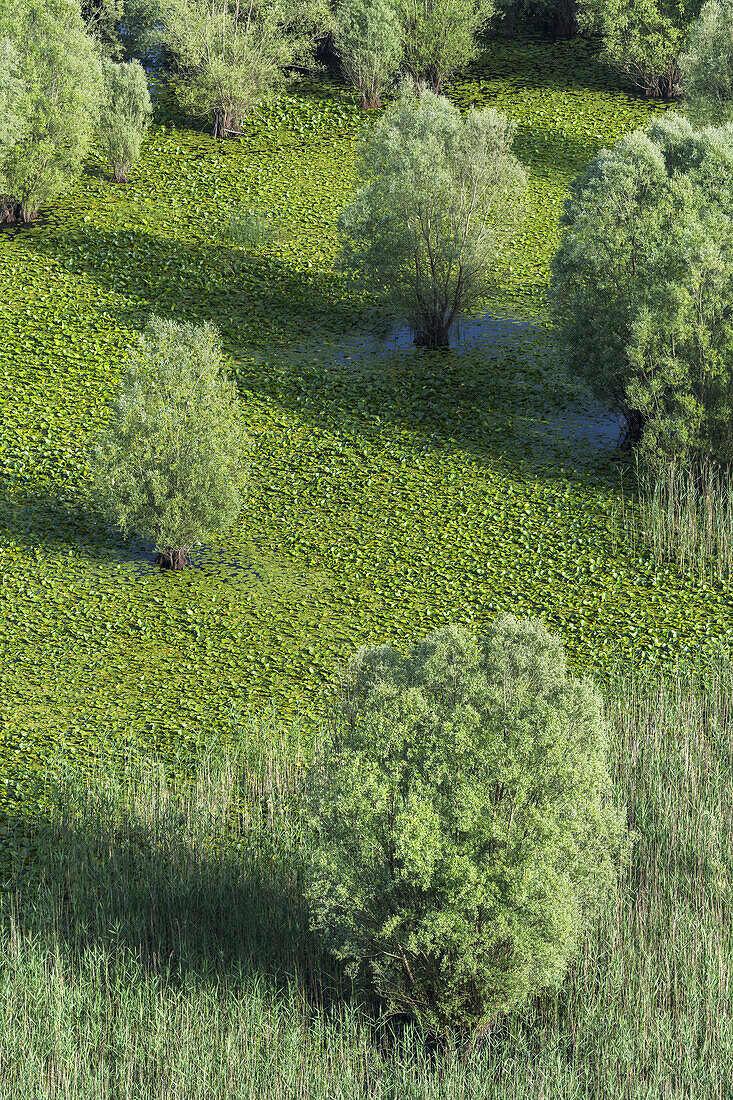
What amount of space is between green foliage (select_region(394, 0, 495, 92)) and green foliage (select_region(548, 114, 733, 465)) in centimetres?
1489

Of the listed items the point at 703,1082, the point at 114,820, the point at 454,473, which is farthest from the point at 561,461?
the point at 703,1082

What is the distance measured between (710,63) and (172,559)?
19.8m

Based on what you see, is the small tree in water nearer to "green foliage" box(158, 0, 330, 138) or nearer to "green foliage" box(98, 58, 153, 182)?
"green foliage" box(98, 58, 153, 182)

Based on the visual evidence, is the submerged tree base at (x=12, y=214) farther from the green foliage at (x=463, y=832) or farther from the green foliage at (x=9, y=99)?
the green foliage at (x=463, y=832)

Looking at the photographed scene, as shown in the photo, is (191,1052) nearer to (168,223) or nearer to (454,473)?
(454,473)

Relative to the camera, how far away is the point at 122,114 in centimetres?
2848

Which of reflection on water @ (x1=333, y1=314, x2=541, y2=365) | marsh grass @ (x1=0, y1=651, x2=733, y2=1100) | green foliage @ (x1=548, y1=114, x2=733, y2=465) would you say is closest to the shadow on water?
reflection on water @ (x1=333, y1=314, x2=541, y2=365)

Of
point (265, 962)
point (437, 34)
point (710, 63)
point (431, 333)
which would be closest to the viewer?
point (265, 962)

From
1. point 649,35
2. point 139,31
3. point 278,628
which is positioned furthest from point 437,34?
point 278,628

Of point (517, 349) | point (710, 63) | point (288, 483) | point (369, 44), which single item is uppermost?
point (710, 63)

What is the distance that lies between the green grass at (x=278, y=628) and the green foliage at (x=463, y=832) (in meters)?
0.61

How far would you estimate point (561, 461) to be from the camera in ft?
65.2

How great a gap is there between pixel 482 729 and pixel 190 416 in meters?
8.94

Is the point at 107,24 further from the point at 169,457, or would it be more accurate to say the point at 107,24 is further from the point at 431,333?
the point at 169,457
